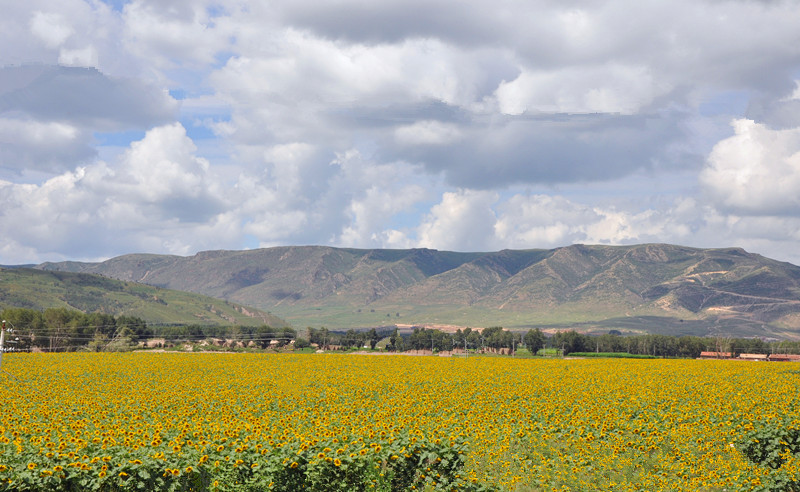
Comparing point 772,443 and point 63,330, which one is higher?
point 772,443

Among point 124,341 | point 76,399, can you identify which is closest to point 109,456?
point 76,399

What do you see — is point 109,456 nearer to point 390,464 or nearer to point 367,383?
point 390,464

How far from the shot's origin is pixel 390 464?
72.4 feet

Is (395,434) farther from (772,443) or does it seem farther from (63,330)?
(63,330)

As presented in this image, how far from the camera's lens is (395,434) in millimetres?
24359

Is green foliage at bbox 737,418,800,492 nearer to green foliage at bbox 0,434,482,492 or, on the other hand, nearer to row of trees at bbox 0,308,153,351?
green foliage at bbox 0,434,482,492

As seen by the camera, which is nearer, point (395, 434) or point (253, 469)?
point (253, 469)

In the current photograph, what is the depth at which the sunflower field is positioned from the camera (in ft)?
66.7

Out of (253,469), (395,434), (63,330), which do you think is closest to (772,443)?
(395,434)

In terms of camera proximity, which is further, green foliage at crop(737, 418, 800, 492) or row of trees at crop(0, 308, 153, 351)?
row of trees at crop(0, 308, 153, 351)

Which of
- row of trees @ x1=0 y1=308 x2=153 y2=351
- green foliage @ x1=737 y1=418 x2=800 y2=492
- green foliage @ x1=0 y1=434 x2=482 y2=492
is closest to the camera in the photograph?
green foliage @ x1=0 y1=434 x2=482 y2=492

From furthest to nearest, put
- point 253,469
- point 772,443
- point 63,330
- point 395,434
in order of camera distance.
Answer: point 63,330, point 772,443, point 395,434, point 253,469

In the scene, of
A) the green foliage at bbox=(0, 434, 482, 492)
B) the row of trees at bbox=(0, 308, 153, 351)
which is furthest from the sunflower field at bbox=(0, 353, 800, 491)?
the row of trees at bbox=(0, 308, 153, 351)

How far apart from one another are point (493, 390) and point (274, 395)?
15427mm
